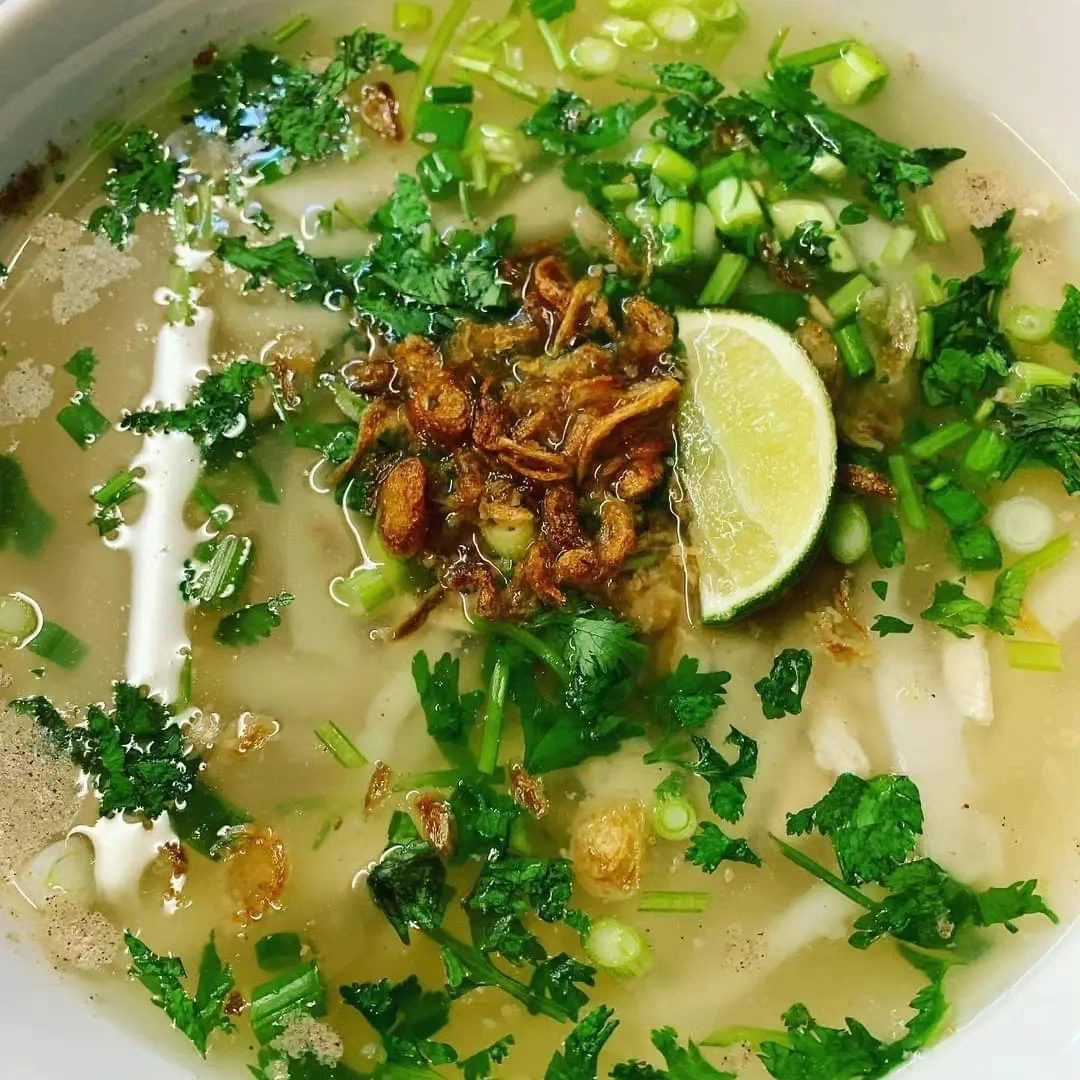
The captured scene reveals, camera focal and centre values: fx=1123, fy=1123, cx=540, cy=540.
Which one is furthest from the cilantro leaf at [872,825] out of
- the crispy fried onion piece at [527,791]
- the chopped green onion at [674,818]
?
the crispy fried onion piece at [527,791]

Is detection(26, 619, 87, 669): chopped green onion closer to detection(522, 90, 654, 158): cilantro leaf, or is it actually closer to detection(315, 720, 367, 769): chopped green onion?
detection(315, 720, 367, 769): chopped green onion

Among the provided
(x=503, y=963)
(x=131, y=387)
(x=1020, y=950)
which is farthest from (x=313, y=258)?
(x=1020, y=950)

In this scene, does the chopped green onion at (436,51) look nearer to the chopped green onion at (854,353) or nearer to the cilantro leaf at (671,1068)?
the chopped green onion at (854,353)

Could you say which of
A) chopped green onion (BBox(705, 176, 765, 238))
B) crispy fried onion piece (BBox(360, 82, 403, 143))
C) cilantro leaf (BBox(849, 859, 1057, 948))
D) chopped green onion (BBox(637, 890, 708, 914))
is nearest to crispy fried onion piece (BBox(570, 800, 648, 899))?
chopped green onion (BBox(637, 890, 708, 914))

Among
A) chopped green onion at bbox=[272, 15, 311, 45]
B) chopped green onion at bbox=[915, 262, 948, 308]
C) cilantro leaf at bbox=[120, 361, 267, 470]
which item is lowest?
chopped green onion at bbox=[915, 262, 948, 308]

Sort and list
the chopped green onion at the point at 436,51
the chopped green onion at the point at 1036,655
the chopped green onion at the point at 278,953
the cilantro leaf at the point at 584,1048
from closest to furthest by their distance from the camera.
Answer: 1. the cilantro leaf at the point at 584,1048
2. the chopped green onion at the point at 278,953
3. the chopped green onion at the point at 1036,655
4. the chopped green onion at the point at 436,51

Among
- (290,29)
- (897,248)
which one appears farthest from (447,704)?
(290,29)

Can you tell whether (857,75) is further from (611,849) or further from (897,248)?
(611,849)
